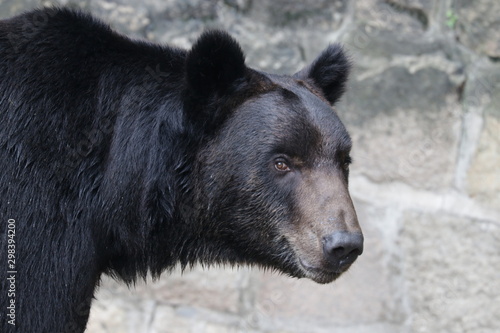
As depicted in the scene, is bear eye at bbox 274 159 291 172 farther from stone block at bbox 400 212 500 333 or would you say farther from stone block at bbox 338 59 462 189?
stone block at bbox 400 212 500 333

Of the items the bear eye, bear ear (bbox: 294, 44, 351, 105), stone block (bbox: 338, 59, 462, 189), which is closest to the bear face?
the bear eye

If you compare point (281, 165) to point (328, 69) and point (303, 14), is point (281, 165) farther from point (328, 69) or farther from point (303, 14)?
point (303, 14)

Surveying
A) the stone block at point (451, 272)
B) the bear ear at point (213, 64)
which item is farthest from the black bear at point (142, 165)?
the stone block at point (451, 272)

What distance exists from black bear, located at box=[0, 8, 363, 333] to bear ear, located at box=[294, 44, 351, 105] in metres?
0.38

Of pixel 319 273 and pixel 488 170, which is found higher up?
pixel 319 273

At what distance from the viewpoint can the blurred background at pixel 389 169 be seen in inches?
200

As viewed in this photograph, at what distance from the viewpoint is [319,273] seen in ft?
10.5

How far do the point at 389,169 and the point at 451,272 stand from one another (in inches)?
33.4

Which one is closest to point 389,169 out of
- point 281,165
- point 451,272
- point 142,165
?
point 451,272

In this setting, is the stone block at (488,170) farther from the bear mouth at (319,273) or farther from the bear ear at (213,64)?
the bear ear at (213,64)

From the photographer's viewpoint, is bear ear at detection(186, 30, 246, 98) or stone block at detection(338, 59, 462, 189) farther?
stone block at detection(338, 59, 462, 189)

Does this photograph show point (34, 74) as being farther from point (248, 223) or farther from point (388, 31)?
point (388, 31)

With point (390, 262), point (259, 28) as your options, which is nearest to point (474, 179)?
point (390, 262)

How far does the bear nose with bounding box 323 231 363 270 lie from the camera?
10.0ft
